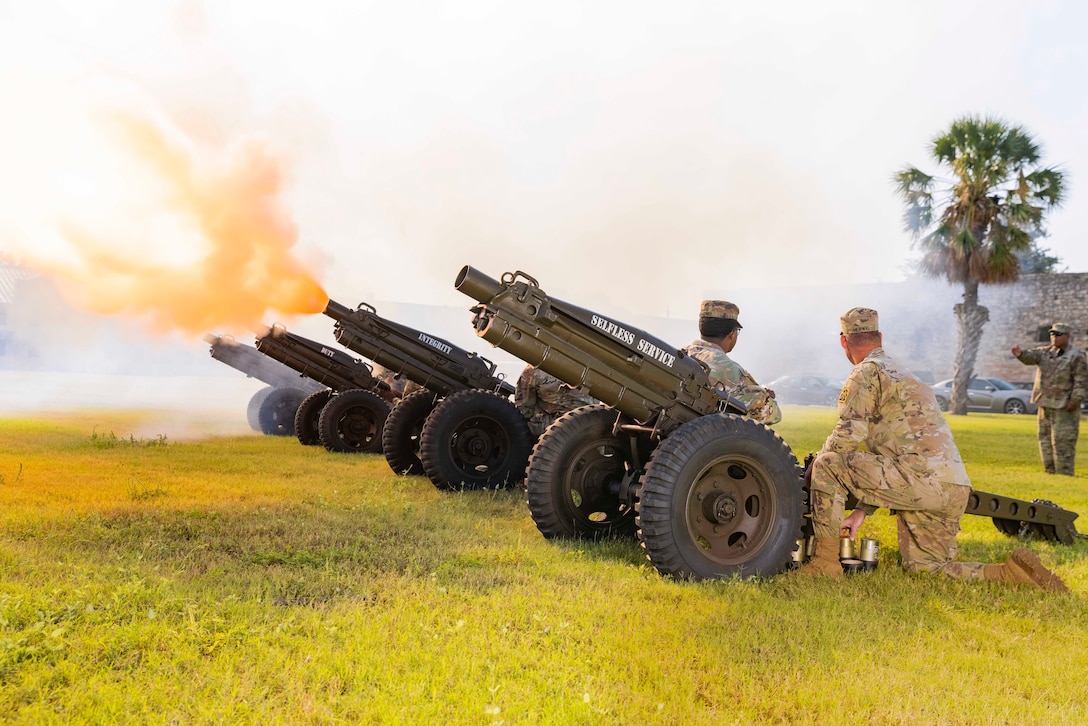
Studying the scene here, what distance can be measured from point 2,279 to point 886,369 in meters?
29.8

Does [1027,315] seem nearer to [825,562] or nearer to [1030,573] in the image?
[1030,573]

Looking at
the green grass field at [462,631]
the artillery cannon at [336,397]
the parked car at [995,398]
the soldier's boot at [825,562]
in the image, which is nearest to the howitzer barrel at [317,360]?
the artillery cannon at [336,397]

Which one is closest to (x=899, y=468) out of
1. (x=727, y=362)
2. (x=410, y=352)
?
(x=727, y=362)

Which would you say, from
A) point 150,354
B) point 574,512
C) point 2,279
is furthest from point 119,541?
point 150,354

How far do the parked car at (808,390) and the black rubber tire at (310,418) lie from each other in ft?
78.8

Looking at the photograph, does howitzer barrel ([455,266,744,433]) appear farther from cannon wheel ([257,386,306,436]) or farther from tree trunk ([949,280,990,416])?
tree trunk ([949,280,990,416])

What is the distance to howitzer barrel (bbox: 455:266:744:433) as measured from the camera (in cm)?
554

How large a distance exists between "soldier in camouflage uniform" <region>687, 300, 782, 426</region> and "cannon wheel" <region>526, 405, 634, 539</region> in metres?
1.00

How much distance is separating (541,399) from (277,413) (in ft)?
26.7

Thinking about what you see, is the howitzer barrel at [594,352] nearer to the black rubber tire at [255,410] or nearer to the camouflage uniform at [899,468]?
the camouflage uniform at [899,468]

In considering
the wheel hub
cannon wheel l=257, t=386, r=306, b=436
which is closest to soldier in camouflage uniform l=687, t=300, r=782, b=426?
the wheel hub

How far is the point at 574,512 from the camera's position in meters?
6.40

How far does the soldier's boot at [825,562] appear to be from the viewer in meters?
5.66

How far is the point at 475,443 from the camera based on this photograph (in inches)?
369
